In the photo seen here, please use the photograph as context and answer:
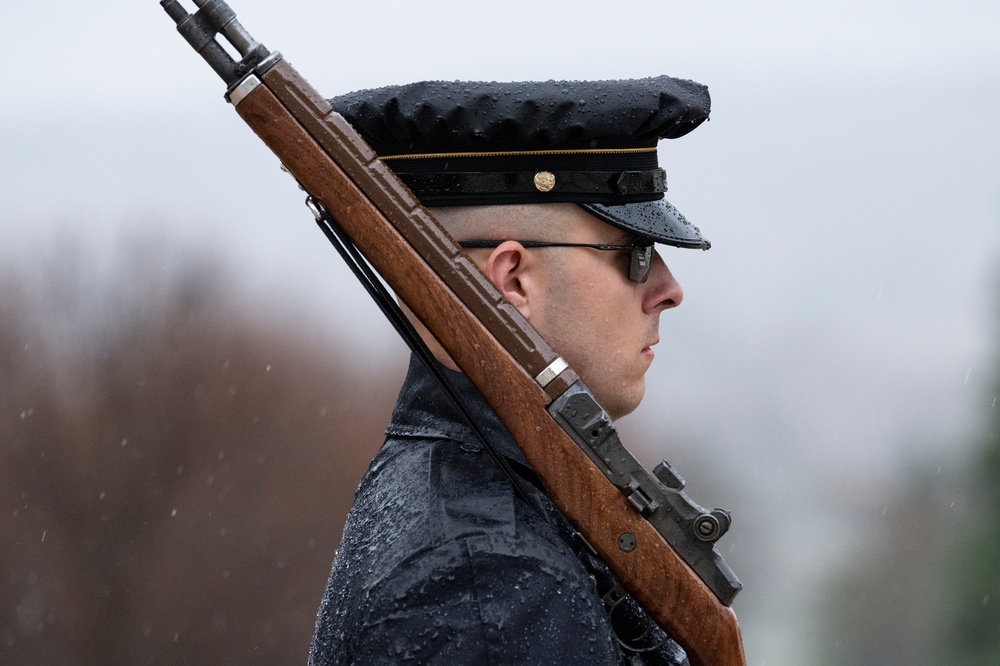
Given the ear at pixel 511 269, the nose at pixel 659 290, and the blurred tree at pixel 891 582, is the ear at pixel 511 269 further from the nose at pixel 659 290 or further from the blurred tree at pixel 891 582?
the blurred tree at pixel 891 582

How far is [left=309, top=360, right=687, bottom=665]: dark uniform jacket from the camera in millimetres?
1942

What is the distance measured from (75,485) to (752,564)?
10.8 meters

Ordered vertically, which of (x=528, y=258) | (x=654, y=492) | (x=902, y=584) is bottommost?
(x=902, y=584)

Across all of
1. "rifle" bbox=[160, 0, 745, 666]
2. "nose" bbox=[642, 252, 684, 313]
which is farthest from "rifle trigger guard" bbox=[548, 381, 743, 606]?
"nose" bbox=[642, 252, 684, 313]

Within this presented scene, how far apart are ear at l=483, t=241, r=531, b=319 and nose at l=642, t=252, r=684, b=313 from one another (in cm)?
27

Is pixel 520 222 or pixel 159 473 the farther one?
pixel 159 473

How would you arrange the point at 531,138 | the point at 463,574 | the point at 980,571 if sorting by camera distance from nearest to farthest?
the point at 463,574, the point at 531,138, the point at 980,571

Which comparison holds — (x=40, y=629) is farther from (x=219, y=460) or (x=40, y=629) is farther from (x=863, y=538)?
(x=863, y=538)

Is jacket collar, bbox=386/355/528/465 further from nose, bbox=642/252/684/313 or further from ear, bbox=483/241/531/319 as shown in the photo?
nose, bbox=642/252/684/313

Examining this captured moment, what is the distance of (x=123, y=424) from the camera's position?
61.7 feet

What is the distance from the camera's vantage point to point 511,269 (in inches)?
91.9

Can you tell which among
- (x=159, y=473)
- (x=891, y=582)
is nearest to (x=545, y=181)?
(x=159, y=473)

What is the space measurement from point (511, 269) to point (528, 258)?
0.13ft

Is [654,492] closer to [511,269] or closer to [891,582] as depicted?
[511,269]
